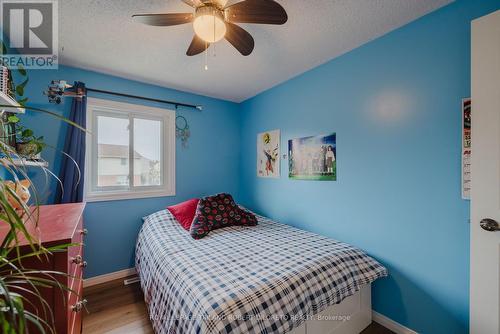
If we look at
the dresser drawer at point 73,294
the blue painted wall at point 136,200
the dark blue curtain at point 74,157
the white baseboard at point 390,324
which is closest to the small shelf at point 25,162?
the dresser drawer at point 73,294

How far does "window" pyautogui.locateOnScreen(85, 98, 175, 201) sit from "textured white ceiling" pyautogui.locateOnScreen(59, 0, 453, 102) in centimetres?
47

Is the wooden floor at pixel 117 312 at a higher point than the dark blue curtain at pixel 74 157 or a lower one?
lower

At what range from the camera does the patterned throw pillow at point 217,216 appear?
2168 mm

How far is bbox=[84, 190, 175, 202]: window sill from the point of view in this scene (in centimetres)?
241

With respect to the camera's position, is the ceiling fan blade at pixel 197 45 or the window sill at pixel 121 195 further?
the window sill at pixel 121 195

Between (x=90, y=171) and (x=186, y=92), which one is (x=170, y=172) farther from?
(x=186, y=92)

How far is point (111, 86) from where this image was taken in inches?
99.1

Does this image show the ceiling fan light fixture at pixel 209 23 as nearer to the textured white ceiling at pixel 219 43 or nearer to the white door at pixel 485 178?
the textured white ceiling at pixel 219 43

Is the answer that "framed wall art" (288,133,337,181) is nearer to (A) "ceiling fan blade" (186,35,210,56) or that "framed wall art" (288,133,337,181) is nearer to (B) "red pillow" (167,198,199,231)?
(B) "red pillow" (167,198,199,231)

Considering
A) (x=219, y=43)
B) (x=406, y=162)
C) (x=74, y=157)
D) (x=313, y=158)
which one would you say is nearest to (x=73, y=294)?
(x=74, y=157)

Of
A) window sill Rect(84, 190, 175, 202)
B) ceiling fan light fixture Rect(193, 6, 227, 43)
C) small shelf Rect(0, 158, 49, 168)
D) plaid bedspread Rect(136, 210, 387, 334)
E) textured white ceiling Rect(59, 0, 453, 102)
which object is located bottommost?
plaid bedspread Rect(136, 210, 387, 334)

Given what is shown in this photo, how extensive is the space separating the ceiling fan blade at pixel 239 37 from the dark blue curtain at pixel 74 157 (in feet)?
5.94

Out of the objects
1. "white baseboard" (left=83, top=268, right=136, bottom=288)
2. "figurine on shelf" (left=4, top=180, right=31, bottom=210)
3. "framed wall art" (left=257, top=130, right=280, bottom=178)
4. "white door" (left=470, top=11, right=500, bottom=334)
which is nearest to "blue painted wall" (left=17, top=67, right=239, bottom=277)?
"white baseboard" (left=83, top=268, right=136, bottom=288)

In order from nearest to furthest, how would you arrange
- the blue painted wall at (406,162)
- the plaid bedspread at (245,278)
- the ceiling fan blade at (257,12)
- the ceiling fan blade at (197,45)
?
1. the plaid bedspread at (245,278)
2. the ceiling fan blade at (257,12)
3. the blue painted wall at (406,162)
4. the ceiling fan blade at (197,45)
